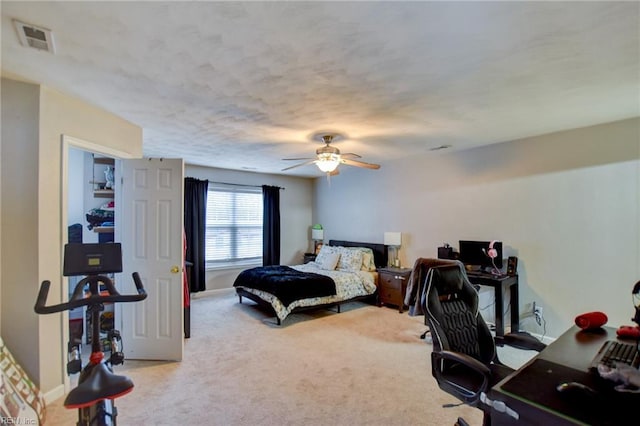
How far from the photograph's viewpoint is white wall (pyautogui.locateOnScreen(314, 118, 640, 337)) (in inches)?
127

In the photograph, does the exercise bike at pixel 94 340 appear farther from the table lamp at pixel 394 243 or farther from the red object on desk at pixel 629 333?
the table lamp at pixel 394 243

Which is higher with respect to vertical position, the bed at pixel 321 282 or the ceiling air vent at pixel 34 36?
the ceiling air vent at pixel 34 36

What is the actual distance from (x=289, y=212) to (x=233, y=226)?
4.32 feet

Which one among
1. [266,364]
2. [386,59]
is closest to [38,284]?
[266,364]

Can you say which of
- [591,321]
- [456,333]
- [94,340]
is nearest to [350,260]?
[456,333]

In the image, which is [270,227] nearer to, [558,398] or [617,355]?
[617,355]

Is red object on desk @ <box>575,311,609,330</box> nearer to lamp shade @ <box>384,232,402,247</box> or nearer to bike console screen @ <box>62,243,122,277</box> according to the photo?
bike console screen @ <box>62,243,122,277</box>

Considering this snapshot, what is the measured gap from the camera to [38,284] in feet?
7.75

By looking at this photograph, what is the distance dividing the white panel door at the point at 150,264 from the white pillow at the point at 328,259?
9.59ft

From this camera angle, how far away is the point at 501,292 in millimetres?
3572

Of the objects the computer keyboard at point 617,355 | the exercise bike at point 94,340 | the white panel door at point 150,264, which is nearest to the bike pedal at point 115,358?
the exercise bike at point 94,340

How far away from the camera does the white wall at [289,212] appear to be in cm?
627

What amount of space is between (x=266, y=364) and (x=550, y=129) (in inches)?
160

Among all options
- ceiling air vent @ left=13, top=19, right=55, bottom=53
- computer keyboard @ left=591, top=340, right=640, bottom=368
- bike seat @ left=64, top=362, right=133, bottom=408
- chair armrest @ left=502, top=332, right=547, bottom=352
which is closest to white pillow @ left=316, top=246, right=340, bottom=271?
chair armrest @ left=502, top=332, right=547, bottom=352
